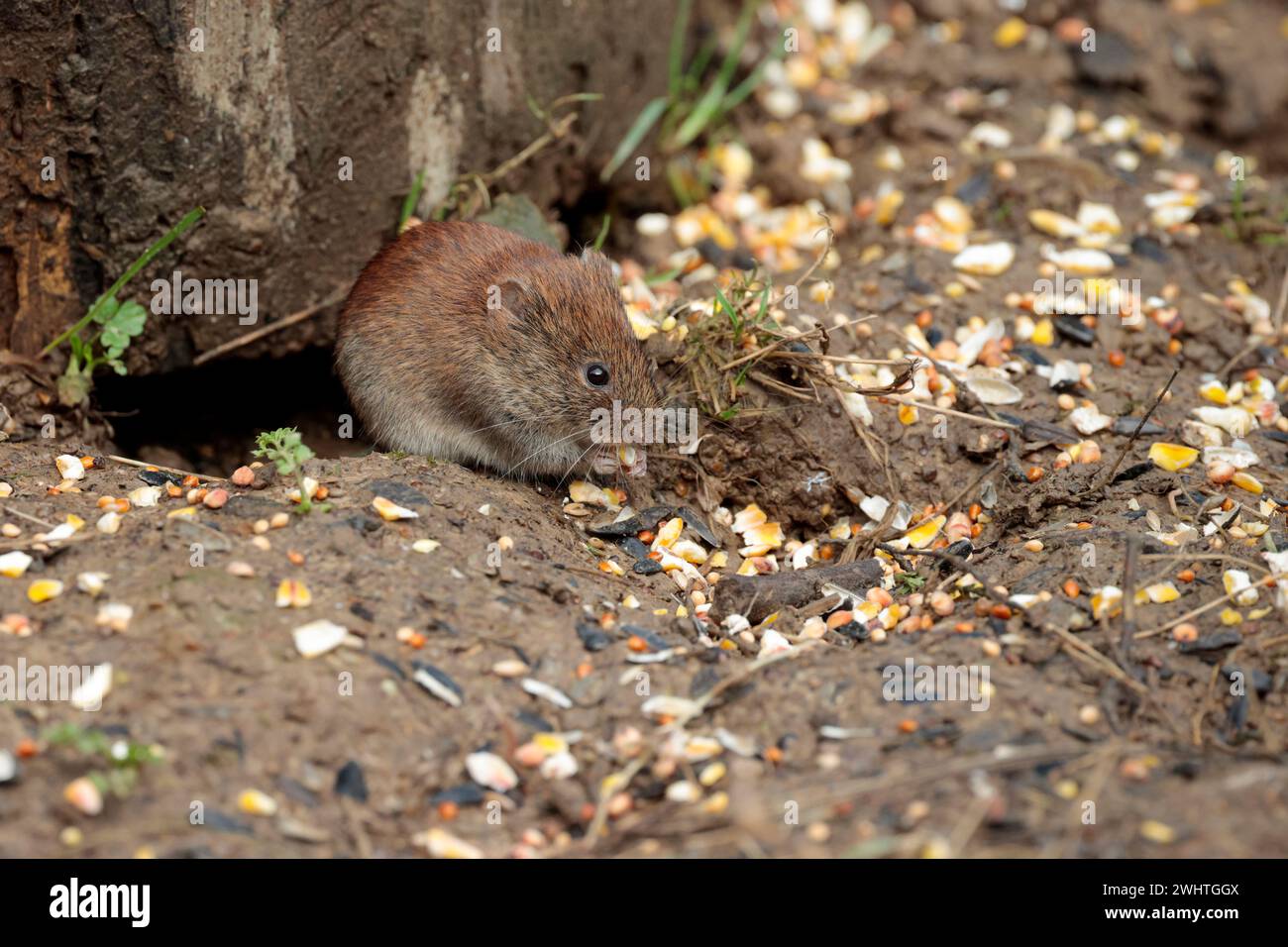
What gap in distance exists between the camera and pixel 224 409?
7148mm

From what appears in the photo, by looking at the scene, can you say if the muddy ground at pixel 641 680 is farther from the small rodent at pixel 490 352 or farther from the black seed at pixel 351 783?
the small rodent at pixel 490 352

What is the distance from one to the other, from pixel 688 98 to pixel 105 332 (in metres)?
3.92

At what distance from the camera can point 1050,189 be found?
24.1ft

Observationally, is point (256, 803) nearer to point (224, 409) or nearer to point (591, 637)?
point (591, 637)

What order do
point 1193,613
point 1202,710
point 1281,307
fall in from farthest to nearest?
point 1281,307
point 1193,613
point 1202,710

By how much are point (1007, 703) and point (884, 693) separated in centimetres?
38

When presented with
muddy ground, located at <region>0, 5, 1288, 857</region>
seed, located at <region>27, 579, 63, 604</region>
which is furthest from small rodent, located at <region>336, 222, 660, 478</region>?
seed, located at <region>27, 579, 63, 604</region>

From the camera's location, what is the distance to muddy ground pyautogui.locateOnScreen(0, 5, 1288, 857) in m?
3.74

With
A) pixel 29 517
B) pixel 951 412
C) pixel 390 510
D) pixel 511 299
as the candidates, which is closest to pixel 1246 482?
pixel 951 412

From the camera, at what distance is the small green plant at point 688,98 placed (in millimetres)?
7723

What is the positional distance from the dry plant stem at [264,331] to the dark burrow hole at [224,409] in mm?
98

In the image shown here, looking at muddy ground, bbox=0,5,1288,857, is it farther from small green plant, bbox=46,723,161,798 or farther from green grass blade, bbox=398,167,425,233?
green grass blade, bbox=398,167,425,233
